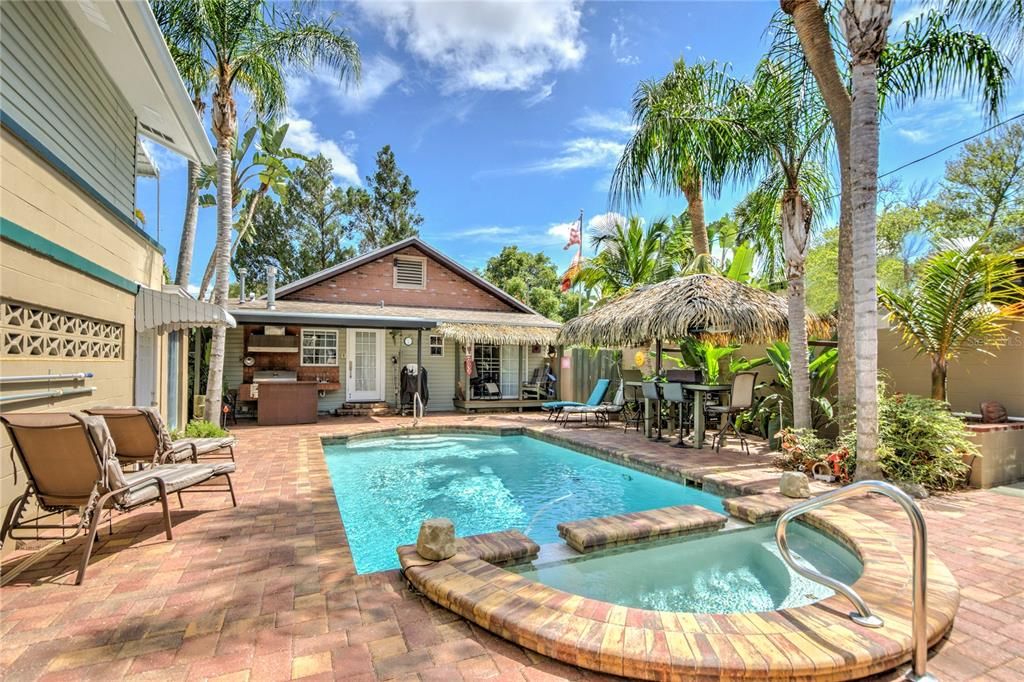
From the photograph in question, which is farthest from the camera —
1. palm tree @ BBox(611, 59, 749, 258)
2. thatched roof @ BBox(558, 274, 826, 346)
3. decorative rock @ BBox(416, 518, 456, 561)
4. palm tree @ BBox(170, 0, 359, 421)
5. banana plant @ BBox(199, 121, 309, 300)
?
banana plant @ BBox(199, 121, 309, 300)

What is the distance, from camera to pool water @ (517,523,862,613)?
371cm

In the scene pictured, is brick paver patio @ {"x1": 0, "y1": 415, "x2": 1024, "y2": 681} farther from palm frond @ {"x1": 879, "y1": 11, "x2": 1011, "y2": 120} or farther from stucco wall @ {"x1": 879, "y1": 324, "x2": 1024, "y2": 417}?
palm frond @ {"x1": 879, "y1": 11, "x2": 1011, "y2": 120}

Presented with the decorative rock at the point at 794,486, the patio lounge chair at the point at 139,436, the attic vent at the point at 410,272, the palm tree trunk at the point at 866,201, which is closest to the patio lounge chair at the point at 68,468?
the patio lounge chair at the point at 139,436

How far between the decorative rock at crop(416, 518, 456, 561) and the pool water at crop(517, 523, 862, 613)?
0.66m

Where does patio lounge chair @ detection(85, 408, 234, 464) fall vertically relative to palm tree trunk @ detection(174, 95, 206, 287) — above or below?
below

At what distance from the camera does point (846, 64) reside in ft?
23.8

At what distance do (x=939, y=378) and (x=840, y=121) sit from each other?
3.91m

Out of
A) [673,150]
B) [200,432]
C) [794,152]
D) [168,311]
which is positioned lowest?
[200,432]

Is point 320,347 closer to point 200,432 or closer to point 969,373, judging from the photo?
point 200,432

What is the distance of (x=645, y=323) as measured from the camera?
30.5ft

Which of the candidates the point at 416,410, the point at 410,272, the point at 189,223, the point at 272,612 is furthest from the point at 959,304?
the point at 189,223

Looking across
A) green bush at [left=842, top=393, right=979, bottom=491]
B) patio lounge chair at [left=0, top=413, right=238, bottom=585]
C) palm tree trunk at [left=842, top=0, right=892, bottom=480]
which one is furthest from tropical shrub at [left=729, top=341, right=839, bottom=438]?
patio lounge chair at [left=0, top=413, right=238, bottom=585]

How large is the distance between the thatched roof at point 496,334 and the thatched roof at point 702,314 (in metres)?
5.21

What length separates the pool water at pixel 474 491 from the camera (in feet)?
18.3
